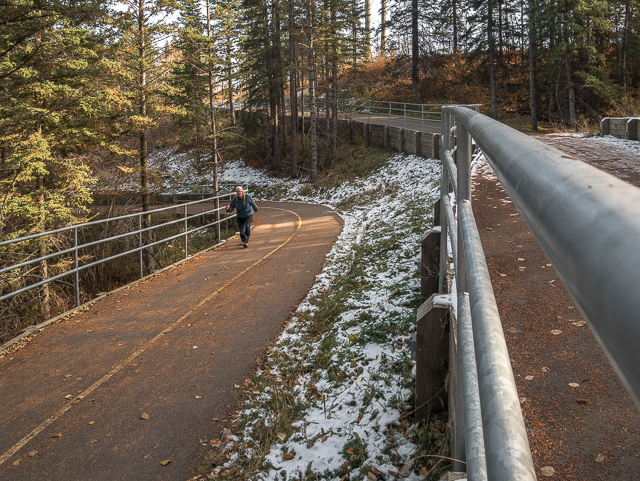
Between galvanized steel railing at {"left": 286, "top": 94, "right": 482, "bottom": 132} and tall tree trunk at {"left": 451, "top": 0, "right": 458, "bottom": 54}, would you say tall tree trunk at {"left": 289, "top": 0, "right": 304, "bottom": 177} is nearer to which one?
galvanized steel railing at {"left": 286, "top": 94, "right": 482, "bottom": 132}

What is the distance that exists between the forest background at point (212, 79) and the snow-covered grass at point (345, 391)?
6.18m

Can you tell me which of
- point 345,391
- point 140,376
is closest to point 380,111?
point 140,376

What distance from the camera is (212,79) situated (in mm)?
34094

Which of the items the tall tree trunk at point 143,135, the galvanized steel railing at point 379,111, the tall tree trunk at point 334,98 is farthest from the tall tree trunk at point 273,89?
the tall tree trunk at point 143,135

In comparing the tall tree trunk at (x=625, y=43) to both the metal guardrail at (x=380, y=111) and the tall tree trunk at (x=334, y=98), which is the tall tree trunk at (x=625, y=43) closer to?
the metal guardrail at (x=380, y=111)

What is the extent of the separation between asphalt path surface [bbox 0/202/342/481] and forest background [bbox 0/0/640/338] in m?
3.00

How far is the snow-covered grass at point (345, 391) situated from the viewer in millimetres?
4824

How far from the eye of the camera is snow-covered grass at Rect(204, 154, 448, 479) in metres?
4.82

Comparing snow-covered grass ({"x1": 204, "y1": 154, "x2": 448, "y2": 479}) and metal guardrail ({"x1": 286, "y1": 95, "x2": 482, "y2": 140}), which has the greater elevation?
metal guardrail ({"x1": 286, "y1": 95, "x2": 482, "y2": 140})

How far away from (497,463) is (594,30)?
34928 millimetres

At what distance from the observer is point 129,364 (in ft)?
24.0

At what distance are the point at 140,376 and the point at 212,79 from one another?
30.2 meters

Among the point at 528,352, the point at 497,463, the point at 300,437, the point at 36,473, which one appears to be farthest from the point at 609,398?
the point at 36,473

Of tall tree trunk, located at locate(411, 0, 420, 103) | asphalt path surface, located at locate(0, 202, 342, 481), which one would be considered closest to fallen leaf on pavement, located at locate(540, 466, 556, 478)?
asphalt path surface, located at locate(0, 202, 342, 481)
